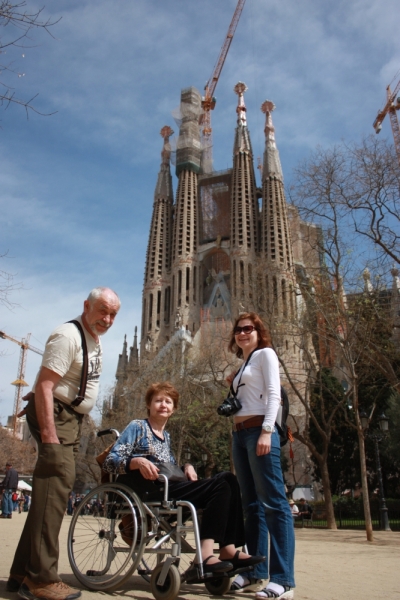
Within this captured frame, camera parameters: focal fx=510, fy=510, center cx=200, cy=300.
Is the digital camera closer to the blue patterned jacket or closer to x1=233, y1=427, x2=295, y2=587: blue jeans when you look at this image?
x1=233, y1=427, x2=295, y2=587: blue jeans

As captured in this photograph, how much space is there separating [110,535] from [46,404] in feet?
3.10

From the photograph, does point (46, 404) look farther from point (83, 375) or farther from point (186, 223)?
point (186, 223)

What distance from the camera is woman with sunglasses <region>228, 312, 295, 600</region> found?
9.30 feet

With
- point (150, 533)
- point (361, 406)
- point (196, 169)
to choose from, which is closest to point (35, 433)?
point (150, 533)

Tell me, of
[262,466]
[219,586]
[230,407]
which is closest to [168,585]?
[219,586]

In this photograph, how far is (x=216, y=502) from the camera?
2805 millimetres

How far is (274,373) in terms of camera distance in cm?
320

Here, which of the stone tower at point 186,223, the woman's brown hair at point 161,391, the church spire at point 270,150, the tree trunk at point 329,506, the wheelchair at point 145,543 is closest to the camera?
the wheelchair at point 145,543

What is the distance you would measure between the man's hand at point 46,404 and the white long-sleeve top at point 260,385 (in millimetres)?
1170

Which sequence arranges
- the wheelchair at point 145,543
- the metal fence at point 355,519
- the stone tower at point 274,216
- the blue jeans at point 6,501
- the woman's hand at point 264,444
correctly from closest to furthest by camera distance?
1. the wheelchair at point 145,543
2. the woman's hand at point 264,444
3. the blue jeans at point 6,501
4. the metal fence at point 355,519
5. the stone tower at point 274,216

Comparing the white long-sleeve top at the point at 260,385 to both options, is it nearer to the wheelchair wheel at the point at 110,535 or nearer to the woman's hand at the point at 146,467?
the woman's hand at the point at 146,467

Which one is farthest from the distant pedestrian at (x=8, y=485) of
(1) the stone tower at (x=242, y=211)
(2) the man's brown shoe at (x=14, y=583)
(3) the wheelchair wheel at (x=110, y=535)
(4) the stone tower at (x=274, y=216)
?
(4) the stone tower at (x=274, y=216)

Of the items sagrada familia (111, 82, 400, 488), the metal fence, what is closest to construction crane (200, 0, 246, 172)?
sagrada familia (111, 82, 400, 488)

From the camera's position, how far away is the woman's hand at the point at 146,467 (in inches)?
113
